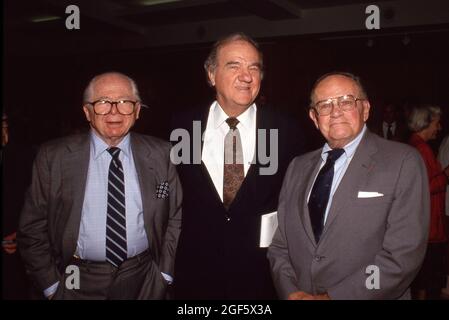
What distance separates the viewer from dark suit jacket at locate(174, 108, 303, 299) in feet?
6.43

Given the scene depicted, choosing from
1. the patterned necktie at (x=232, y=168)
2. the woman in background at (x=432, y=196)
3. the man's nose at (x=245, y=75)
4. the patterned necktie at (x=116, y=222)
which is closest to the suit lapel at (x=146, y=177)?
the patterned necktie at (x=116, y=222)

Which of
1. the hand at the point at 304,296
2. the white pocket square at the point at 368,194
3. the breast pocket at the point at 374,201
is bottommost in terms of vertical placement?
the hand at the point at 304,296

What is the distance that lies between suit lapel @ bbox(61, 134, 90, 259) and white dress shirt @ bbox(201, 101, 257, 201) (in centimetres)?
60

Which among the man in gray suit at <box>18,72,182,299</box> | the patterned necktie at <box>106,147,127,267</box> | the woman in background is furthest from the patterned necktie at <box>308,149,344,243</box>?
the woman in background

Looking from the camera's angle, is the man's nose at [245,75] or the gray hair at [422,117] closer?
the man's nose at [245,75]

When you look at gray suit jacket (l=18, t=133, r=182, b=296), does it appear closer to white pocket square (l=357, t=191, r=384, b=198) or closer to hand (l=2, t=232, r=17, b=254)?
hand (l=2, t=232, r=17, b=254)

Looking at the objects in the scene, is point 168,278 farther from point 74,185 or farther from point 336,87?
point 336,87

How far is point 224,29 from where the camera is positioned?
7586 mm

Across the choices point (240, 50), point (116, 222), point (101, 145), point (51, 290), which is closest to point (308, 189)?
point (240, 50)

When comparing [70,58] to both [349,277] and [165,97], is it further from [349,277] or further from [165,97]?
[349,277]

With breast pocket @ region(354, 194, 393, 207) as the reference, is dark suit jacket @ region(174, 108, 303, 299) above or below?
below

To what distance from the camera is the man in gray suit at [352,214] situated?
1582 millimetres

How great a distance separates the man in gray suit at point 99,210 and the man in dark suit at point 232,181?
172 millimetres

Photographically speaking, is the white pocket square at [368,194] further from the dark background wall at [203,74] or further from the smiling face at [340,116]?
the dark background wall at [203,74]
